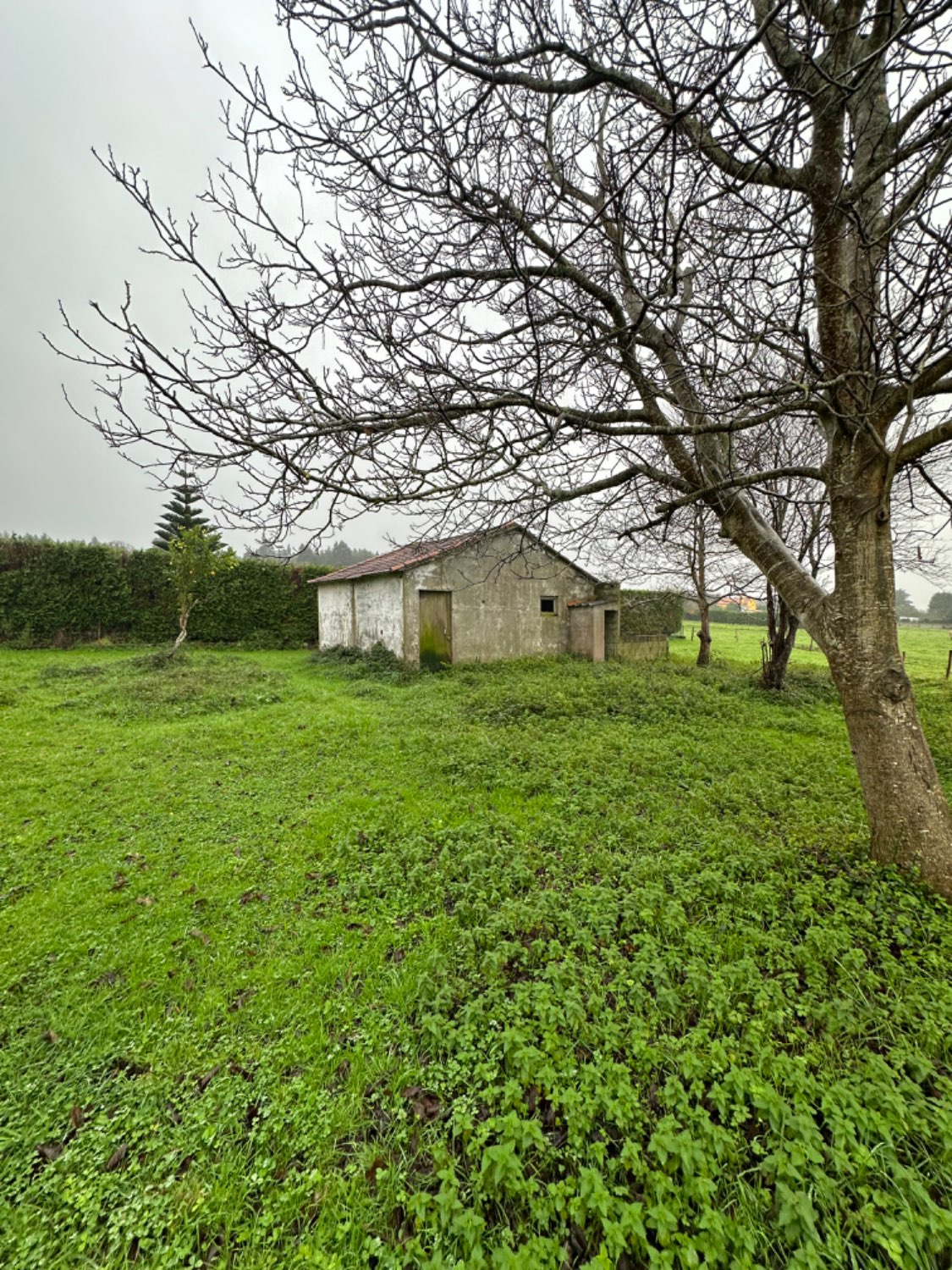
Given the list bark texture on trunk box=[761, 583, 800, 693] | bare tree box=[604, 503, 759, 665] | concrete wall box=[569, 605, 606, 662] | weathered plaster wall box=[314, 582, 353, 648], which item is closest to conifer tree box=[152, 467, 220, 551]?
weathered plaster wall box=[314, 582, 353, 648]

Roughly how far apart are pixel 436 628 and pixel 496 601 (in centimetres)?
219

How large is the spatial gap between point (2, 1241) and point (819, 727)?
32.6 feet

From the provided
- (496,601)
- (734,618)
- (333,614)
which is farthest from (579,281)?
(734,618)

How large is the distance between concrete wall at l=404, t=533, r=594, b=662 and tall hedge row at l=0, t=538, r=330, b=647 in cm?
876

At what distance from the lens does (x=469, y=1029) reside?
246 cm

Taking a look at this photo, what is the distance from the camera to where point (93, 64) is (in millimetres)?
3721

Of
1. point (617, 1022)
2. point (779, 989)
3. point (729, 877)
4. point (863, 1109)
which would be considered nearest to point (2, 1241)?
point (617, 1022)

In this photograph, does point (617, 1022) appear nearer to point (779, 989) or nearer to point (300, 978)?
point (779, 989)

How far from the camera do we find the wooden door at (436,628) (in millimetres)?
13578

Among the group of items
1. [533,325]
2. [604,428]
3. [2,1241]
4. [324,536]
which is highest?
[533,325]

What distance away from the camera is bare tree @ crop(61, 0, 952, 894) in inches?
111

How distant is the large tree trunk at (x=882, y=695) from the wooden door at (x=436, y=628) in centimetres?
1069

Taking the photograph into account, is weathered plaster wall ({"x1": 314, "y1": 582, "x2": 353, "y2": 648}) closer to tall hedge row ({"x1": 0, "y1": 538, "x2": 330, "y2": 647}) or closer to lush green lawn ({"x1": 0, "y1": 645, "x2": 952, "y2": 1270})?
tall hedge row ({"x1": 0, "y1": 538, "x2": 330, "y2": 647})

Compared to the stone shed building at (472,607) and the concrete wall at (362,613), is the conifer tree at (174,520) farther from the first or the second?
the stone shed building at (472,607)
